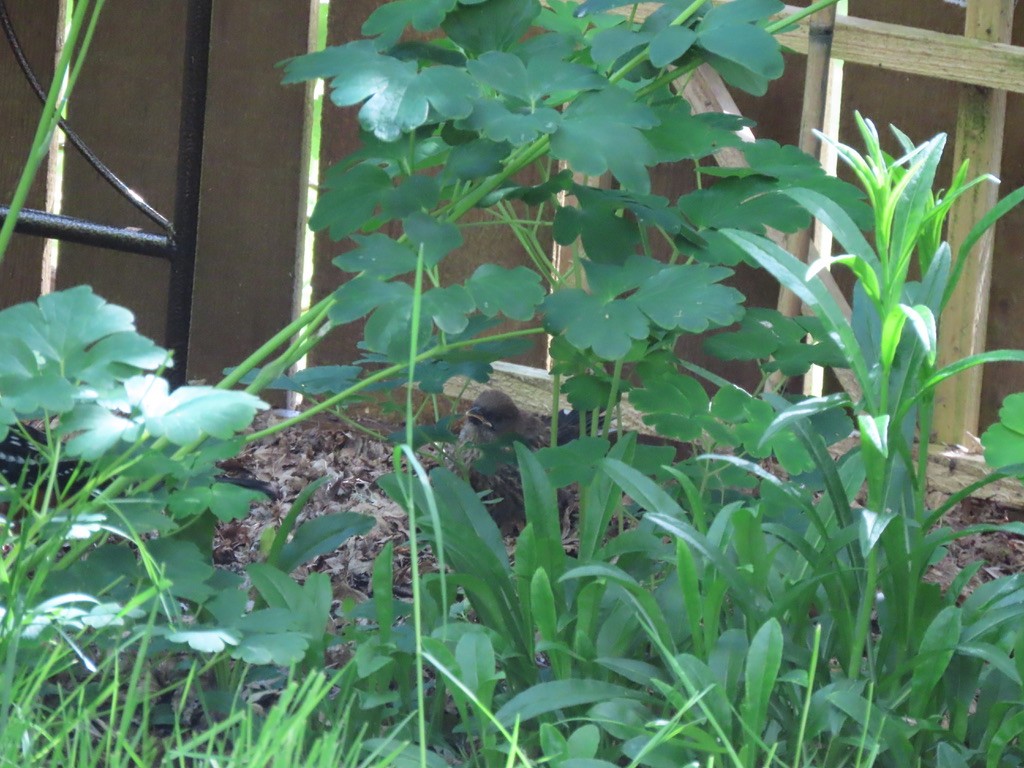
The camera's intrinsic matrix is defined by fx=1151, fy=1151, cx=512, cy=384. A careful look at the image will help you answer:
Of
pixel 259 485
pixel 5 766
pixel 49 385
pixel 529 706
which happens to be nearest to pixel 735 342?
pixel 529 706

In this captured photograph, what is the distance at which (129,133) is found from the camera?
14.6 ft

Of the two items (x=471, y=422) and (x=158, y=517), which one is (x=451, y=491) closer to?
(x=158, y=517)

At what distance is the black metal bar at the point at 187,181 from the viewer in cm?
222

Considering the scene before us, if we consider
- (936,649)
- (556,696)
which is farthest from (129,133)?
(936,649)

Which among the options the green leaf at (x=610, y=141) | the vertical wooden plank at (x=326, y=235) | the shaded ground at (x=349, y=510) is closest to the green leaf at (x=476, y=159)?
the green leaf at (x=610, y=141)

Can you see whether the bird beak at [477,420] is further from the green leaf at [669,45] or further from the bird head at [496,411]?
the green leaf at [669,45]

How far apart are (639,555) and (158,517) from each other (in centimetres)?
78

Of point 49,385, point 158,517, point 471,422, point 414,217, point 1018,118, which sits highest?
point 1018,118

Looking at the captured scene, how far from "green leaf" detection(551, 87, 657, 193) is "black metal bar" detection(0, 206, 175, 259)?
3.39ft

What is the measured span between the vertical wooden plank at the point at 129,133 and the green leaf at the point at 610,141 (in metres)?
3.13

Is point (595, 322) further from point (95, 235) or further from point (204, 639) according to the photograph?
point (95, 235)

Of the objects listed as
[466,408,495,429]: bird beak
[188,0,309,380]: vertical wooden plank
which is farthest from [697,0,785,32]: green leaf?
[188,0,309,380]: vertical wooden plank

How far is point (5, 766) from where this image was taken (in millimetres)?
1124

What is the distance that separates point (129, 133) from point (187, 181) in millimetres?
2347
